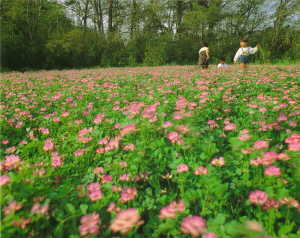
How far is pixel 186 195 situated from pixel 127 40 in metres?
26.6

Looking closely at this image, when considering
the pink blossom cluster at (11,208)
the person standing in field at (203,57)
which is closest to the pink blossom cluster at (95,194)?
the pink blossom cluster at (11,208)

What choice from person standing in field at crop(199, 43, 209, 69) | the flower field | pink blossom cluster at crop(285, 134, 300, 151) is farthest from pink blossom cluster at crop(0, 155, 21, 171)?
person standing in field at crop(199, 43, 209, 69)

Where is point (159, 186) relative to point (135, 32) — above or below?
below

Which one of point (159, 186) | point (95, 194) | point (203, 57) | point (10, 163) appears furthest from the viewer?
point (203, 57)

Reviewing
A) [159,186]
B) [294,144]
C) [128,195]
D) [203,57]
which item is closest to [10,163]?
[128,195]

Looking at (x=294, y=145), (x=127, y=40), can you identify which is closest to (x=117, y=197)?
(x=294, y=145)

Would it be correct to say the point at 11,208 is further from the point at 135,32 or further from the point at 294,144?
the point at 135,32

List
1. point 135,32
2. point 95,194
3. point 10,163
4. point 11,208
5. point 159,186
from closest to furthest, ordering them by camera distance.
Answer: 1. point 11,208
2. point 95,194
3. point 10,163
4. point 159,186
5. point 135,32

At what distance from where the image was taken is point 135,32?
25.3 m

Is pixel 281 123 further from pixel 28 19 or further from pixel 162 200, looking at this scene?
pixel 28 19

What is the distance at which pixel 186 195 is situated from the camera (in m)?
1.37

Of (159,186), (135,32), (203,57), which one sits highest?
(135,32)

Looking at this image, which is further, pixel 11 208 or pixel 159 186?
pixel 159 186

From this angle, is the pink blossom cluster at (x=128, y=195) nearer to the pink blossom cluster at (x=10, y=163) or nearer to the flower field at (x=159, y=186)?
the flower field at (x=159, y=186)
